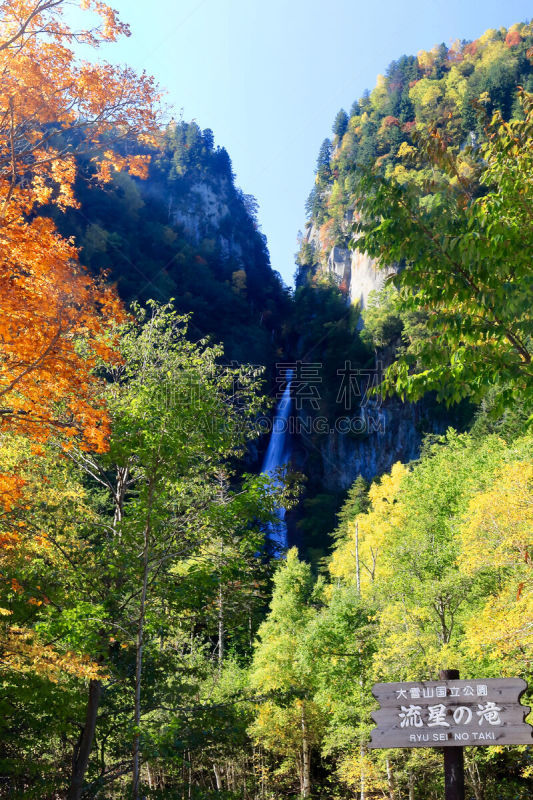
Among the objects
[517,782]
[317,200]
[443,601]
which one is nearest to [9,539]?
[443,601]

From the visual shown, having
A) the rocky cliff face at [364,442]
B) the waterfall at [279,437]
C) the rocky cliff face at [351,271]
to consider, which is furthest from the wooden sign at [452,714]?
the rocky cliff face at [351,271]

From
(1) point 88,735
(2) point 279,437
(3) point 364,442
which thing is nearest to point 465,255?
(1) point 88,735

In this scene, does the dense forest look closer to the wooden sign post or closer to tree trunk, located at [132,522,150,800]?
tree trunk, located at [132,522,150,800]

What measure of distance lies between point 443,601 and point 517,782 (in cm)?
537

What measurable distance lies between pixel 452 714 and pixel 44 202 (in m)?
6.53

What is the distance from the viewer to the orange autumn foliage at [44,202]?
5.22 metres

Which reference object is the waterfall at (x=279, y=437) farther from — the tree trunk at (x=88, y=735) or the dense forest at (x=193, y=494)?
the tree trunk at (x=88, y=735)

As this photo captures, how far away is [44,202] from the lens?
20.6 ft

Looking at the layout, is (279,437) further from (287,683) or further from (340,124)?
(340,124)

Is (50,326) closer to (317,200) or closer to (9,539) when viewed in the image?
(9,539)

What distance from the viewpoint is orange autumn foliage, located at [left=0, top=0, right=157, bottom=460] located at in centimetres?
522

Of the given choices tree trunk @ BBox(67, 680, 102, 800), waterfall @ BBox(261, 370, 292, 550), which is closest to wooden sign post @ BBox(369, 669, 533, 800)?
tree trunk @ BBox(67, 680, 102, 800)

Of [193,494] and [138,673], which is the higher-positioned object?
[193,494]

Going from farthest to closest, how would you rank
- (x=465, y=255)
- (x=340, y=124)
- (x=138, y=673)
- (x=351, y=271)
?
(x=340, y=124), (x=351, y=271), (x=138, y=673), (x=465, y=255)
